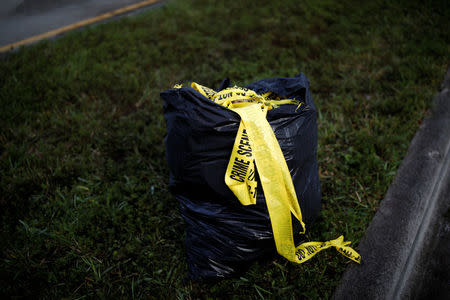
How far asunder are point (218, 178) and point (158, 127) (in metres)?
1.09

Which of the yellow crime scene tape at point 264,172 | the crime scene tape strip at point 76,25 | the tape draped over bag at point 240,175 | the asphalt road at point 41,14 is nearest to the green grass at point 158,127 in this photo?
the tape draped over bag at point 240,175

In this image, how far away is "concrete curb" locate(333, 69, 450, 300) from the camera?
1.30 metres

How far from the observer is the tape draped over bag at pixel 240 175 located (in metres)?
1.21

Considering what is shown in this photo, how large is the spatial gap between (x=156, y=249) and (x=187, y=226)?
0.25 metres

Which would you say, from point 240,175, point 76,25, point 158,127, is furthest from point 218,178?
point 76,25

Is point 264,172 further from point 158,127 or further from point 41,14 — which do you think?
point 41,14

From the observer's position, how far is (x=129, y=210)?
1.64 metres

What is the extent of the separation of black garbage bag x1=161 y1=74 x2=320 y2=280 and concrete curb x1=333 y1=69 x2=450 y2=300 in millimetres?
386

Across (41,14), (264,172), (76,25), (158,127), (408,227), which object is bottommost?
(408,227)

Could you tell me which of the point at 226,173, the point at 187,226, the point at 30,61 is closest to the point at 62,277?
the point at 187,226

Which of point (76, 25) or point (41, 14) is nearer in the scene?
point (76, 25)

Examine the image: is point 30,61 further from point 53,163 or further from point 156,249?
point 156,249

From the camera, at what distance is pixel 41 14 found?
426cm

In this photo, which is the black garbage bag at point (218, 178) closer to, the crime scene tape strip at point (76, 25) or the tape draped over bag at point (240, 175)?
the tape draped over bag at point (240, 175)
